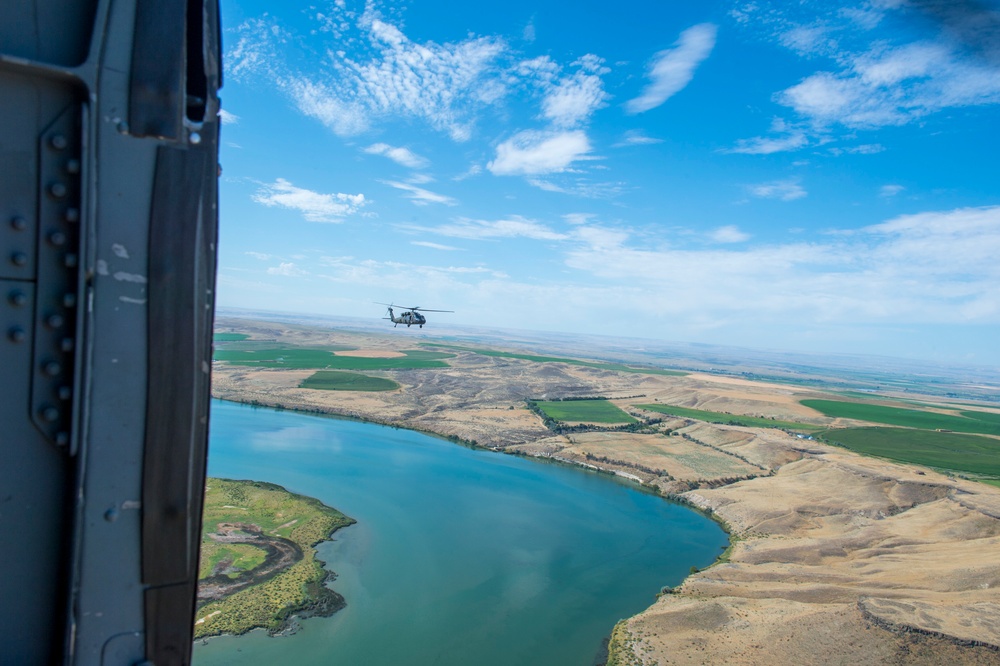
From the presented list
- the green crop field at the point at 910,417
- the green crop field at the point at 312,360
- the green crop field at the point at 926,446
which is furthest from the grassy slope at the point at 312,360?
the green crop field at the point at 926,446

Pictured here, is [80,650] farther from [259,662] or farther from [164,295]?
[259,662]

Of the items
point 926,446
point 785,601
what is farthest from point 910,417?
point 785,601

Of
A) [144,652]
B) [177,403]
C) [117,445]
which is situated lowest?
[144,652]

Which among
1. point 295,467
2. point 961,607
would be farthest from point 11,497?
point 295,467

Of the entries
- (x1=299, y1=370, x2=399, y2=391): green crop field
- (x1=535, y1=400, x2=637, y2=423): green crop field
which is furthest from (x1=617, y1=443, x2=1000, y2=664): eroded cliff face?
(x1=299, y1=370, x2=399, y2=391): green crop field

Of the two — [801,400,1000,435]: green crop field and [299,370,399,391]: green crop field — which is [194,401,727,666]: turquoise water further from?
[801,400,1000,435]: green crop field

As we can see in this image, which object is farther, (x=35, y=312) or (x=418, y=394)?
(x=418, y=394)

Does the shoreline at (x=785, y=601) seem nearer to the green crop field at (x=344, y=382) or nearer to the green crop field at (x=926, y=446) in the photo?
the green crop field at (x=926, y=446)
